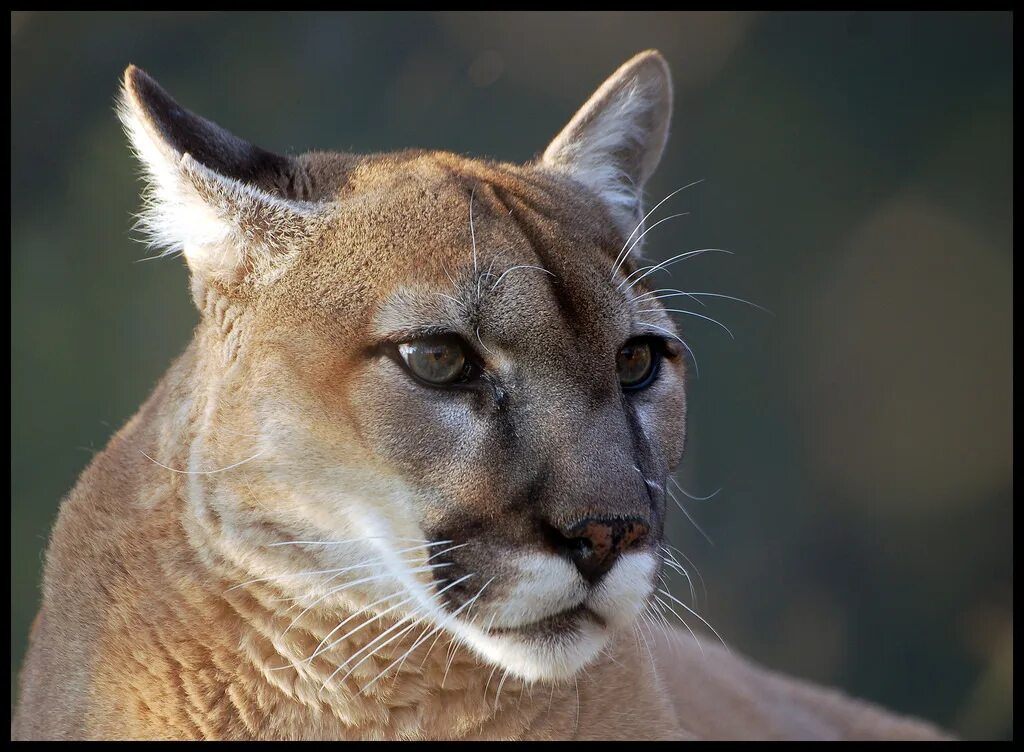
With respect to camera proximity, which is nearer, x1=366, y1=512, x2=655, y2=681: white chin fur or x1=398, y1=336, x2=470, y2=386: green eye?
x1=366, y1=512, x2=655, y2=681: white chin fur

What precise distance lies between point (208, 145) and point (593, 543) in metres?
1.33

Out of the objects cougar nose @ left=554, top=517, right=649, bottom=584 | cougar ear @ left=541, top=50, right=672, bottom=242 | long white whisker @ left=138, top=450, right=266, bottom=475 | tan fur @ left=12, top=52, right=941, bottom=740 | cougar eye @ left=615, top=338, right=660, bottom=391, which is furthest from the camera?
cougar ear @ left=541, top=50, right=672, bottom=242

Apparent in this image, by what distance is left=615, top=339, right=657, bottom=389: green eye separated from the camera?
2570mm

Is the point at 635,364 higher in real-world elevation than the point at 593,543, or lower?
Result: higher

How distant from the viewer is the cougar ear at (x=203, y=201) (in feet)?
8.07

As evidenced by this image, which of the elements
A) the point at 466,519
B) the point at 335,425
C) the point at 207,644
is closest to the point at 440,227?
the point at 335,425

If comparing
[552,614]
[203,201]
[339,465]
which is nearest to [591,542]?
[552,614]

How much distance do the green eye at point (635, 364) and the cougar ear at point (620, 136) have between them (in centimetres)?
66

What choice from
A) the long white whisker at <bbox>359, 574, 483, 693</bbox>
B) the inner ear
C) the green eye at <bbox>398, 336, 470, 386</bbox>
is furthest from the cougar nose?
the inner ear

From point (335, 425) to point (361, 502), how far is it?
17 centimetres

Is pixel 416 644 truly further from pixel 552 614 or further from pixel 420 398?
pixel 420 398

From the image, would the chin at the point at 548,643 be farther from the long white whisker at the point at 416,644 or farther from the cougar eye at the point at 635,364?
the cougar eye at the point at 635,364

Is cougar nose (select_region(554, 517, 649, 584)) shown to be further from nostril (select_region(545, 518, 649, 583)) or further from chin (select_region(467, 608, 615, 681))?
chin (select_region(467, 608, 615, 681))

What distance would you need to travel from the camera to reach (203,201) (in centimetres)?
248
